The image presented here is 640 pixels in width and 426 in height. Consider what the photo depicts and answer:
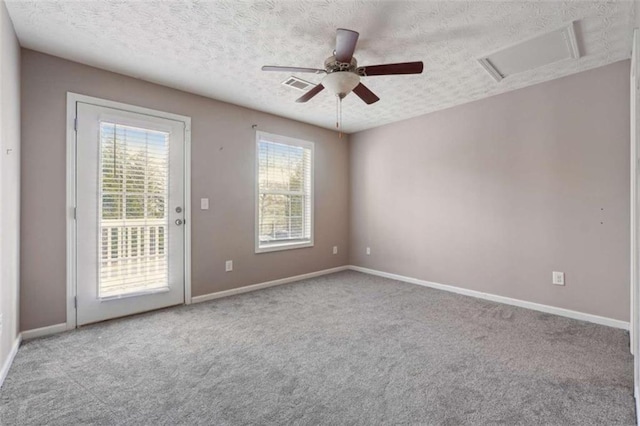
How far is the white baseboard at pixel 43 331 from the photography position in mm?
2485

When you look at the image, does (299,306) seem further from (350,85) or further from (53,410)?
(350,85)

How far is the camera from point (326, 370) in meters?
2.04

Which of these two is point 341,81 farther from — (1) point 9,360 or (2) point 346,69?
(1) point 9,360

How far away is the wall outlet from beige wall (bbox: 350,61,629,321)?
0.05 m

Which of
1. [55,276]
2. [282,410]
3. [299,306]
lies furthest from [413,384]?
[55,276]

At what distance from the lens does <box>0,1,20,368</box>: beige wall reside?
1933mm

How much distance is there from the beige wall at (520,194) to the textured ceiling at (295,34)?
0.40m

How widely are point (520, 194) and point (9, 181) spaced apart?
4578mm

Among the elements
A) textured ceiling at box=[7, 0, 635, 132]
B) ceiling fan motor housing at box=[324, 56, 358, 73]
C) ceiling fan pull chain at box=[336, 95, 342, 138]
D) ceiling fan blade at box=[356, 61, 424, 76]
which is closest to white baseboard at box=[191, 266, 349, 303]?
ceiling fan pull chain at box=[336, 95, 342, 138]

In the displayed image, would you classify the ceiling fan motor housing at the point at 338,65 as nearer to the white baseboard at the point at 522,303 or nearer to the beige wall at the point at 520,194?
the beige wall at the point at 520,194

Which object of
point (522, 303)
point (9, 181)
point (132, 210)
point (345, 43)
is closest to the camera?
point (345, 43)

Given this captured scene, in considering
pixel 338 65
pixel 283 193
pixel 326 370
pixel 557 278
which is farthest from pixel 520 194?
pixel 283 193

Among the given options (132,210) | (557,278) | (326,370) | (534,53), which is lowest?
(326,370)

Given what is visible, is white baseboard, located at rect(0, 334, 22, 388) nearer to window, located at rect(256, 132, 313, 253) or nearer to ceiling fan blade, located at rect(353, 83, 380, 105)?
window, located at rect(256, 132, 313, 253)
